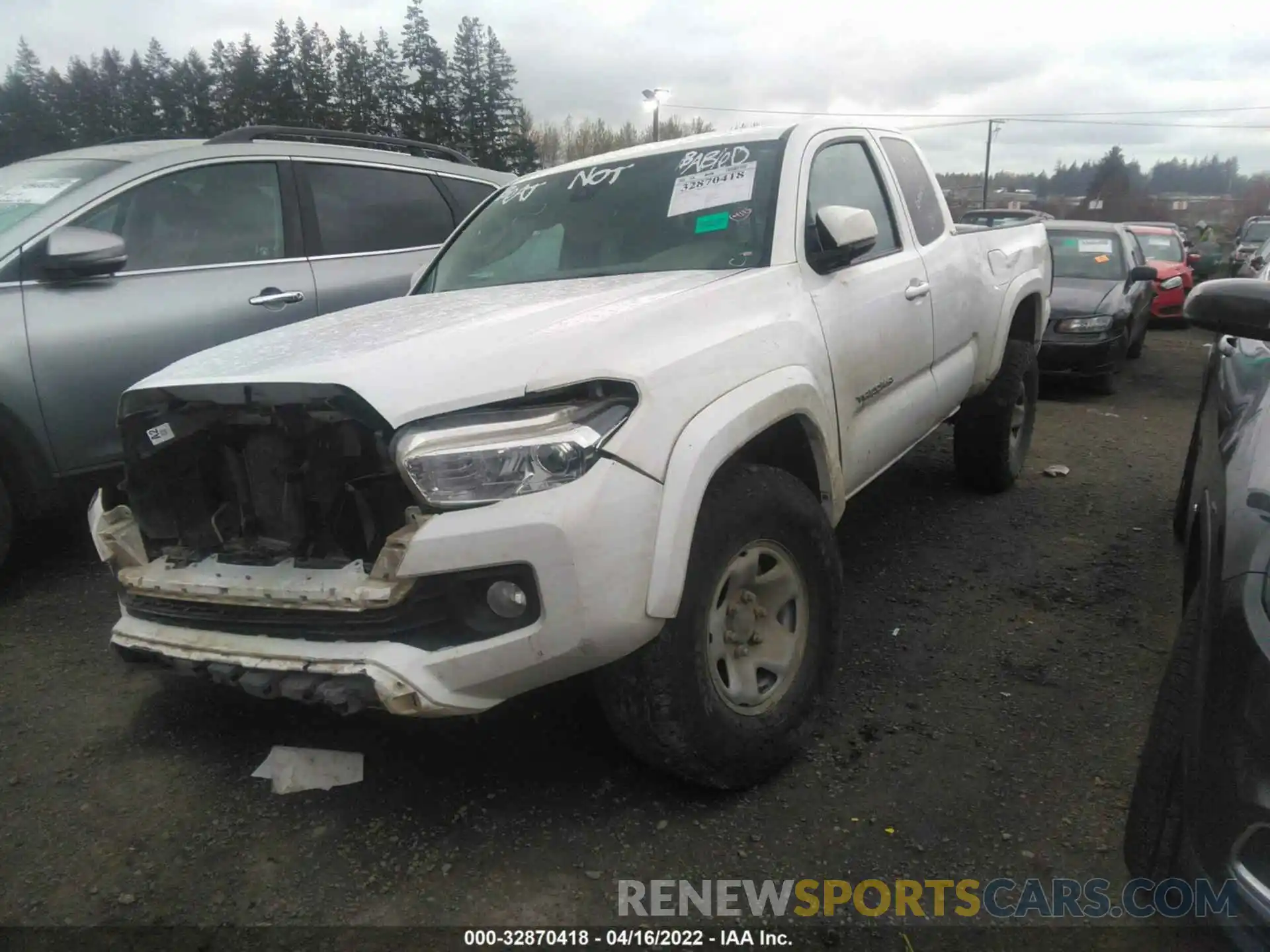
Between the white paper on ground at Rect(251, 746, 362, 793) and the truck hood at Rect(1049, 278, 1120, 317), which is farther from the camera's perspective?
the truck hood at Rect(1049, 278, 1120, 317)

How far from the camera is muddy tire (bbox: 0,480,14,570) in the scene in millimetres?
3608

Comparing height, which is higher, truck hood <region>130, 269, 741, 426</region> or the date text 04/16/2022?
truck hood <region>130, 269, 741, 426</region>

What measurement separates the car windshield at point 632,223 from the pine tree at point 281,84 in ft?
98.2

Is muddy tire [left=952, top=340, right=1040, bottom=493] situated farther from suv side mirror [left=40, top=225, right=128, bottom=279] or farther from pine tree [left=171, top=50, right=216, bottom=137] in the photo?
pine tree [left=171, top=50, right=216, bottom=137]

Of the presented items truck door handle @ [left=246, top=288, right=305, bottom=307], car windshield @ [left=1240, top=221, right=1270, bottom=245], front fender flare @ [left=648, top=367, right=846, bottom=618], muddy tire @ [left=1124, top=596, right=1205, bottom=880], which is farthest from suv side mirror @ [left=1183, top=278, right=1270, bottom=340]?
car windshield @ [left=1240, top=221, right=1270, bottom=245]

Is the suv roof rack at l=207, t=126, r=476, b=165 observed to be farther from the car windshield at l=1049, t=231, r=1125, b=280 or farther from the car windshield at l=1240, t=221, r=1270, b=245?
the car windshield at l=1240, t=221, r=1270, b=245

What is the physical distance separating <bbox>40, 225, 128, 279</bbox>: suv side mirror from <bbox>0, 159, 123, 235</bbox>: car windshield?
0.31 metres

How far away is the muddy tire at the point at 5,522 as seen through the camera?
11.8ft

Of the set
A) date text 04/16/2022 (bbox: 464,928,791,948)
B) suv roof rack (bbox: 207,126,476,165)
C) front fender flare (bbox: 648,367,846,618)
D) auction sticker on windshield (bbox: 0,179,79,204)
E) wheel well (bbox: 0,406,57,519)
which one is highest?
suv roof rack (bbox: 207,126,476,165)

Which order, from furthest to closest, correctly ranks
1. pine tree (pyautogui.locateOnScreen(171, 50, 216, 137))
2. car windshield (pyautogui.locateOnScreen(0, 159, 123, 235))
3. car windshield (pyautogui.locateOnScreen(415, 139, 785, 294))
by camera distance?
pine tree (pyautogui.locateOnScreen(171, 50, 216, 137)), car windshield (pyautogui.locateOnScreen(0, 159, 123, 235)), car windshield (pyautogui.locateOnScreen(415, 139, 785, 294))

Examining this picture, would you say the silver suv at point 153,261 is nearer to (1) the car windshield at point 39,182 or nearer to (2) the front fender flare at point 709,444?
(1) the car windshield at point 39,182

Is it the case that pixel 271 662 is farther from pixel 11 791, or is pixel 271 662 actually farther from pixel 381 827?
pixel 11 791

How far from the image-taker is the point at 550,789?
2482 mm

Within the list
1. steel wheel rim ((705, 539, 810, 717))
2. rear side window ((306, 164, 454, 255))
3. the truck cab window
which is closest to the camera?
steel wheel rim ((705, 539, 810, 717))
